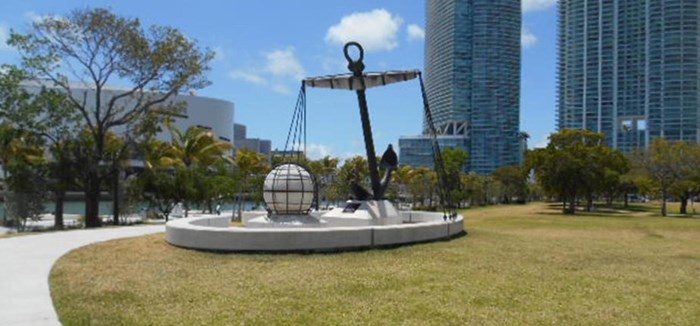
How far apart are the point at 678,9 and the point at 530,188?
158 ft

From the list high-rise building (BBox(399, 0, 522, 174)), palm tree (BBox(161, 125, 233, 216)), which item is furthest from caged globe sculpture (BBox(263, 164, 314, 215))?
high-rise building (BBox(399, 0, 522, 174))

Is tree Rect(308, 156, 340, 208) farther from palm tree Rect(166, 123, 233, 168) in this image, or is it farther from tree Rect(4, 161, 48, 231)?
tree Rect(4, 161, 48, 231)

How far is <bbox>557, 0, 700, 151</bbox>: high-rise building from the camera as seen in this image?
129m

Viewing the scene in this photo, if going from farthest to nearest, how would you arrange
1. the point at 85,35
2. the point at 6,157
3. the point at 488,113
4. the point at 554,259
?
the point at 488,113 → the point at 6,157 → the point at 85,35 → the point at 554,259

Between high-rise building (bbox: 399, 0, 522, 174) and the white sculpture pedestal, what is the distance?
12930 centimetres

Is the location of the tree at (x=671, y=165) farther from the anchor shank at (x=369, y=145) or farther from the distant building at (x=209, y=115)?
the distant building at (x=209, y=115)

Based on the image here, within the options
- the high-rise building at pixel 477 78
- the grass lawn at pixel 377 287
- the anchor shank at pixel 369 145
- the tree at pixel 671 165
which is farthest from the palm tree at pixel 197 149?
the high-rise building at pixel 477 78

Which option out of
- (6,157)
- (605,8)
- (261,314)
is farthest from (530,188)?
(261,314)

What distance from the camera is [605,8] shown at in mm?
134875

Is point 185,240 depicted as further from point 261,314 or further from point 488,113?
point 488,113

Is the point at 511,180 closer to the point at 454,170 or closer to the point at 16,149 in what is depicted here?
the point at 454,170

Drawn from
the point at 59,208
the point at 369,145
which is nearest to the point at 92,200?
the point at 59,208

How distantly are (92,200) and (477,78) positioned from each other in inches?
5447

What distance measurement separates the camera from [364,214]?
2189cm
